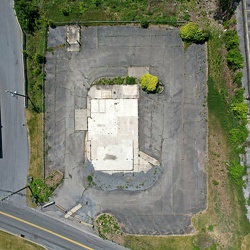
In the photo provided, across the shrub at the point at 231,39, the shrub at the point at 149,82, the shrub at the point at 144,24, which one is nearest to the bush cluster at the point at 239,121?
the shrub at the point at 231,39

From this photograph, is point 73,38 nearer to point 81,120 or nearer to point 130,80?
point 130,80

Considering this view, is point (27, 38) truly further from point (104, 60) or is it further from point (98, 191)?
point (98, 191)

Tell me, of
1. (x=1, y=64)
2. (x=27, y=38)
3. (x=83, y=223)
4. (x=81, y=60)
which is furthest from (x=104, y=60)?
(x=83, y=223)

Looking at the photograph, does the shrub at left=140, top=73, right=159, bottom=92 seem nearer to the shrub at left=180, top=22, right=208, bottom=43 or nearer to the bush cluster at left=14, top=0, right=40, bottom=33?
the shrub at left=180, top=22, right=208, bottom=43

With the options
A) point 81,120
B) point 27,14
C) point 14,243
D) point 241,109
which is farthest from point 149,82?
point 14,243

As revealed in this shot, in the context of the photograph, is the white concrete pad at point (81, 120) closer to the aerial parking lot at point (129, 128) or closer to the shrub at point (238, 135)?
the aerial parking lot at point (129, 128)

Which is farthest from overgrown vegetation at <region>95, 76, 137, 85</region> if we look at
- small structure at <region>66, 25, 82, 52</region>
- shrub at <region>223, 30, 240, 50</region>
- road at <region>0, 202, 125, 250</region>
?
road at <region>0, 202, 125, 250</region>
